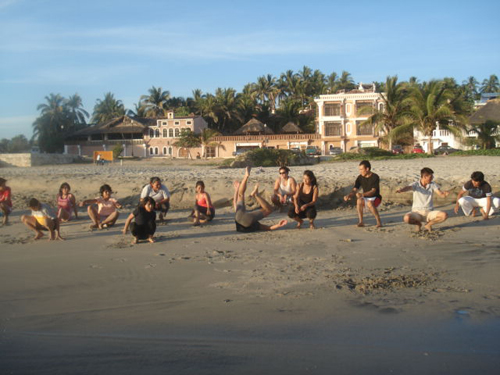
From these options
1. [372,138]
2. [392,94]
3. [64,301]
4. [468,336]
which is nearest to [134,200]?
[64,301]

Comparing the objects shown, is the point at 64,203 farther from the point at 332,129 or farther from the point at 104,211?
the point at 332,129

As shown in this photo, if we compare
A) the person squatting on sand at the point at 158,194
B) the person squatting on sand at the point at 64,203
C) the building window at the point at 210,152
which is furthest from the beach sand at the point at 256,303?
the building window at the point at 210,152

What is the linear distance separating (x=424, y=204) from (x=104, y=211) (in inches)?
215

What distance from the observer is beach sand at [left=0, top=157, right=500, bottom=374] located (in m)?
3.51

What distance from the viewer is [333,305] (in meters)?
4.47

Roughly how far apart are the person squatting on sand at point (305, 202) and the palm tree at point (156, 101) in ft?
203

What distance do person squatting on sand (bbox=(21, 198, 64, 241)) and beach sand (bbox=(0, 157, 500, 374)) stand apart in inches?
9.2

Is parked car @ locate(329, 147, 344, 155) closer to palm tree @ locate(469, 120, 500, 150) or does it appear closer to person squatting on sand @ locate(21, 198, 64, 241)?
palm tree @ locate(469, 120, 500, 150)

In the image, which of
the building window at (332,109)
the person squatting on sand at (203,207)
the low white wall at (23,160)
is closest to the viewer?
the person squatting on sand at (203,207)

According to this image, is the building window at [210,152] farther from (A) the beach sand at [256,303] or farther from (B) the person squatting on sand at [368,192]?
(A) the beach sand at [256,303]

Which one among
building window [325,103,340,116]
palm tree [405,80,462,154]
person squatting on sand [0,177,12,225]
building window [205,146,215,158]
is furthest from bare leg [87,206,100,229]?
building window [325,103,340,116]

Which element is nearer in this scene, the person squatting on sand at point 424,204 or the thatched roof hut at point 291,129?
the person squatting on sand at point 424,204

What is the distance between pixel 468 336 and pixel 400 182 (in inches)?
331

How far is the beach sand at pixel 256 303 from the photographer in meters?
3.51
